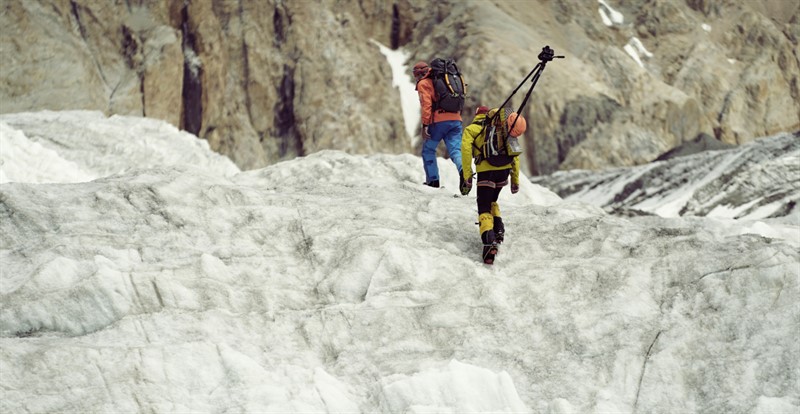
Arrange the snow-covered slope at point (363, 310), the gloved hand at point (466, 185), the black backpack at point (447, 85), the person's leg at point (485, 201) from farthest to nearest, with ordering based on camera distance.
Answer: the black backpack at point (447, 85)
the gloved hand at point (466, 185)
the person's leg at point (485, 201)
the snow-covered slope at point (363, 310)

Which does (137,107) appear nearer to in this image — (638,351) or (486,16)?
(486,16)

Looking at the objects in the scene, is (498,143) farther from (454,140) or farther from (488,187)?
(454,140)

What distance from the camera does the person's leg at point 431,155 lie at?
11328 millimetres

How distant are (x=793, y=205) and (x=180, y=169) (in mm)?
20856

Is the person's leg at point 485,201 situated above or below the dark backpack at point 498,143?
below

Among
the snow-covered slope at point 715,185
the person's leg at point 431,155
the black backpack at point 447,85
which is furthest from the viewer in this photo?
the snow-covered slope at point 715,185

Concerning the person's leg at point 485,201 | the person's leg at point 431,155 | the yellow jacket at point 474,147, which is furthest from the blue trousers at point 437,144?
the person's leg at point 485,201

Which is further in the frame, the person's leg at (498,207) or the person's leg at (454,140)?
the person's leg at (454,140)

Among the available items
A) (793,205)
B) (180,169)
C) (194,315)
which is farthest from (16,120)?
(793,205)

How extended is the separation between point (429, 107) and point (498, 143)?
278 centimetres

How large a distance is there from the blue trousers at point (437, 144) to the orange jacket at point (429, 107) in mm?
61

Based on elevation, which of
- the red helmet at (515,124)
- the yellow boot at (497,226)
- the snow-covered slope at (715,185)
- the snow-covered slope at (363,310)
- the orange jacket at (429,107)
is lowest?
the snow-covered slope at (715,185)

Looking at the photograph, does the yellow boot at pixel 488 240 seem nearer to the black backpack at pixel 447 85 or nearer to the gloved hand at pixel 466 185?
the gloved hand at pixel 466 185

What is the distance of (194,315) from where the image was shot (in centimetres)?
719
